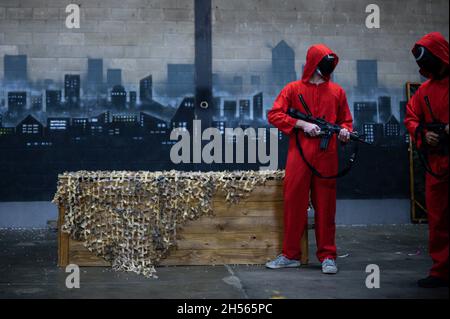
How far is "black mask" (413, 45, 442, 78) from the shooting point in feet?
12.1

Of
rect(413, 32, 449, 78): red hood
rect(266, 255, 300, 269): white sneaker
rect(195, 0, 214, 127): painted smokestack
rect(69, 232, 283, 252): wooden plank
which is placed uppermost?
rect(195, 0, 214, 127): painted smokestack

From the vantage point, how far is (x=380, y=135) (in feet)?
26.1

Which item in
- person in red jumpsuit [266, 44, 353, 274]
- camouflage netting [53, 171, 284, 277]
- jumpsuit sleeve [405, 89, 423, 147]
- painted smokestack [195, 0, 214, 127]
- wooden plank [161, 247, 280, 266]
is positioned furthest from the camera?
painted smokestack [195, 0, 214, 127]

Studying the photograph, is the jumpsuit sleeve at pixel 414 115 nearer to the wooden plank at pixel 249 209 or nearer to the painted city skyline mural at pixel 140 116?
the wooden plank at pixel 249 209

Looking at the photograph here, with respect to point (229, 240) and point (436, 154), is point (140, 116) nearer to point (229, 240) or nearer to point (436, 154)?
point (229, 240)

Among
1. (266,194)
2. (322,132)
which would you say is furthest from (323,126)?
(266,194)

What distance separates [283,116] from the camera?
433 centimetres

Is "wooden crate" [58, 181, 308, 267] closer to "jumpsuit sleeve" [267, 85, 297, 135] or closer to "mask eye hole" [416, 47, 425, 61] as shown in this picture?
"jumpsuit sleeve" [267, 85, 297, 135]

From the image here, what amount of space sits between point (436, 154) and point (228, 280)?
5.84 feet

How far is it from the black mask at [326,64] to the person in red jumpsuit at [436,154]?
0.70m

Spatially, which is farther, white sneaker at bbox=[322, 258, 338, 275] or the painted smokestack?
the painted smokestack

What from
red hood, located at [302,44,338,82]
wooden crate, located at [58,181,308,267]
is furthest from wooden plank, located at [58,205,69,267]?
red hood, located at [302,44,338,82]

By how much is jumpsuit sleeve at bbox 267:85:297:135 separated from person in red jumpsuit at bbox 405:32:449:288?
998 millimetres
